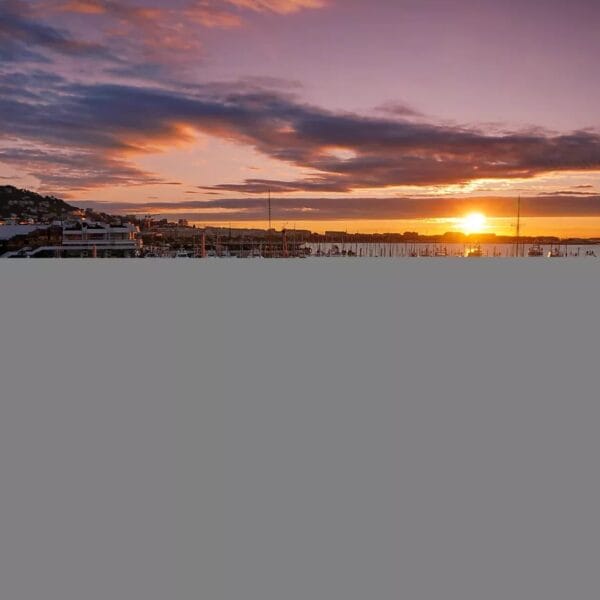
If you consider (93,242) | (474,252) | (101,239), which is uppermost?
(101,239)

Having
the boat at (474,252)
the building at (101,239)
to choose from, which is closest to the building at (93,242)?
the building at (101,239)

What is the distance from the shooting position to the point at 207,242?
105 m

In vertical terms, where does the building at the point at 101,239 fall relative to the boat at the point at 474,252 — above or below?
above

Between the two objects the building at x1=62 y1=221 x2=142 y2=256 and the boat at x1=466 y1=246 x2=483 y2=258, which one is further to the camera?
the boat at x1=466 y1=246 x2=483 y2=258

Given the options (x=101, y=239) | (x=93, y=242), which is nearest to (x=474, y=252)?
(x=101, y=239)

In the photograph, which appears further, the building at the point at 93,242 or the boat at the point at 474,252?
the boat at the point at 474,252

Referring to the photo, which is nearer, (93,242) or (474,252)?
(93,242)

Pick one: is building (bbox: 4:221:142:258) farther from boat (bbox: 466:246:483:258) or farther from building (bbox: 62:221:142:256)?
boat (bbox: 466:246:483:258)

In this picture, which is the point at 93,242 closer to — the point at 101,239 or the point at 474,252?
the point at 101,239

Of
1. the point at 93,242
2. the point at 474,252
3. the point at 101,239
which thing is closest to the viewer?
the point at 93,242

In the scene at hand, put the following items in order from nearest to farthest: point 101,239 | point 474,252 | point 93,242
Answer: point 93,242, point 101,239, point 474,252

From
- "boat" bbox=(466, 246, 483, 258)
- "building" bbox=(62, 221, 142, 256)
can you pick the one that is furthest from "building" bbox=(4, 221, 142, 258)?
"boat" bbox=(466, 246, 483, 258)

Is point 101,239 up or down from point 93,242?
up

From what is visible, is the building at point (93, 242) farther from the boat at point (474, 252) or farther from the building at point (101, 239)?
the boat at point (474, 252)
